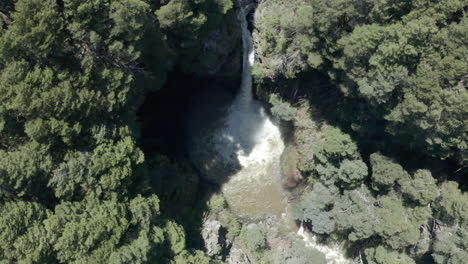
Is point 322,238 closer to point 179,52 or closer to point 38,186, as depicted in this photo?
point 179,52

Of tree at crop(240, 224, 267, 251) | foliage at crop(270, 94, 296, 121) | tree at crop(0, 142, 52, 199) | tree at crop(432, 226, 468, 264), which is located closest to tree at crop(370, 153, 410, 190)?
tree at crop(432, 226, 468, 264)

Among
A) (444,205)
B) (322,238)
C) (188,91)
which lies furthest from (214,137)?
(444,205)

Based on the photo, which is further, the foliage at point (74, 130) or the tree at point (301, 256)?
the tree at point (301, 256)

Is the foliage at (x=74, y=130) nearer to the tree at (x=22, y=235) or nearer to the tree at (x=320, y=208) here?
the tree at (x=22, y=235)

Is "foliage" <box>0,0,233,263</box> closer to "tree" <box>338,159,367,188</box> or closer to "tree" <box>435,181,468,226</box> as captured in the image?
"tree" <box>338,159,367,188</box>

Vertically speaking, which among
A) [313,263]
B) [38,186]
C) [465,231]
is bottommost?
[313,263]

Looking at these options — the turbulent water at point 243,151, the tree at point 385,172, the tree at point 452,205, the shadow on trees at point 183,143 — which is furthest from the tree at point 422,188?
the shadow on trees at point 183,143
